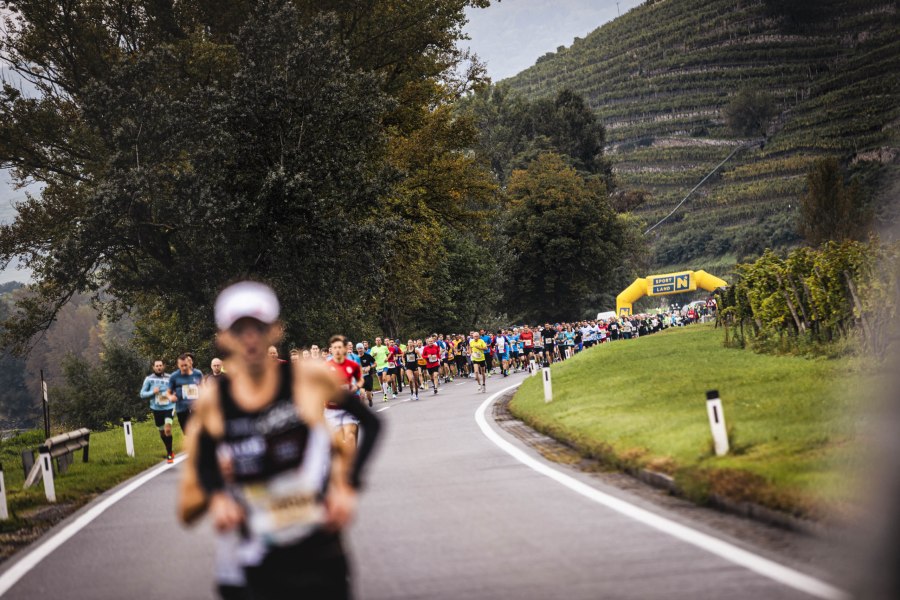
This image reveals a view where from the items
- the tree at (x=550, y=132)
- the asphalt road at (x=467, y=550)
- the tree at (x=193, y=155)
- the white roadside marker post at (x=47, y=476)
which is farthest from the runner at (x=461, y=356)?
the tree at (x=550, y=132)

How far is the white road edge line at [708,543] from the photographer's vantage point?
6.26 m

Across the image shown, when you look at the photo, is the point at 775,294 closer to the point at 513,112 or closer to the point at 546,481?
the point at 546,481

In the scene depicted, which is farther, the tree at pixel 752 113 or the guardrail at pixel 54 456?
the tree at pixel 752 113

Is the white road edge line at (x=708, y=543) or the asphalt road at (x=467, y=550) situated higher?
the asphalt road at (x=467, y=550)

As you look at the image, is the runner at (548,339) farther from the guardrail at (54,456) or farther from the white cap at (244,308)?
the white cap at (244,308)

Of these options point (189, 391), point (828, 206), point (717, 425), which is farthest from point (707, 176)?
point (717, 425)

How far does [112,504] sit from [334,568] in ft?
33.9

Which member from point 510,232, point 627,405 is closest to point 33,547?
point 627,405

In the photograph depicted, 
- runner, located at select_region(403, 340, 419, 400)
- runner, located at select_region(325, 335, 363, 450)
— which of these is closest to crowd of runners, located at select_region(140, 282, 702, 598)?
runner, located at select_region(325, 335, 363, 450)

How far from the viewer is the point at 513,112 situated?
102500 mm

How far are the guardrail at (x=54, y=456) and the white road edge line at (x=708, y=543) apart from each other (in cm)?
636

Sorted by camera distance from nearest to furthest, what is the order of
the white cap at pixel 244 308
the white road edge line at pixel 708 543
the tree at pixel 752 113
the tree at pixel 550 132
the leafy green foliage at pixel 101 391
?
the white cap at pixel 244 308, the white road edge line at pixel 708 543, the leafy green foliage at pixel 101 391, the tree at pixel 550 132, the tree at pixel 752 113

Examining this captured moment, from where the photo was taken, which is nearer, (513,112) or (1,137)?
(1,137)

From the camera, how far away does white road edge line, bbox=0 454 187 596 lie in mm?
9109
